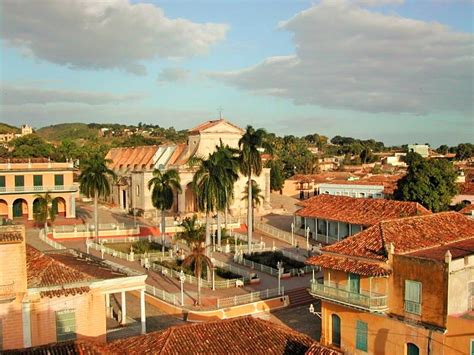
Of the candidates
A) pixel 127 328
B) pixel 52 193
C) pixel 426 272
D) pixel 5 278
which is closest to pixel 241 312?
pixel 127 328

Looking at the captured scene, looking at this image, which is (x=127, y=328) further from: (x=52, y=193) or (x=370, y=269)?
(x=52, y=193)

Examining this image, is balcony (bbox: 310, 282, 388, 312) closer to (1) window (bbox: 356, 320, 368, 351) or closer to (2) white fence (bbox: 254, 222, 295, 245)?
(1) window (bbox: 356, 320, 368, 351)

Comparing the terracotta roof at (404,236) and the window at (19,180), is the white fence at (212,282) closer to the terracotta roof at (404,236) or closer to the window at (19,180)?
the terracotta roof at (404,236)

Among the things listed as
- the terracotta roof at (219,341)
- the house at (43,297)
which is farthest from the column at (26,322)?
the terracotta roof at (219,341)

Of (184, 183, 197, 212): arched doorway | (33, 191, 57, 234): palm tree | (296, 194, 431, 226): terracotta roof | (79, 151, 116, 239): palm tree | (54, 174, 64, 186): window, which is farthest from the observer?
(184, 183, 197, 212): arched doorway

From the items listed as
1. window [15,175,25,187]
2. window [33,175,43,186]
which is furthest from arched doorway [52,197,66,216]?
window [15,175,25,187]

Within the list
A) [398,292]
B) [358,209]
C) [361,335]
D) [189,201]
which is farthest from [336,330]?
[189,201]
